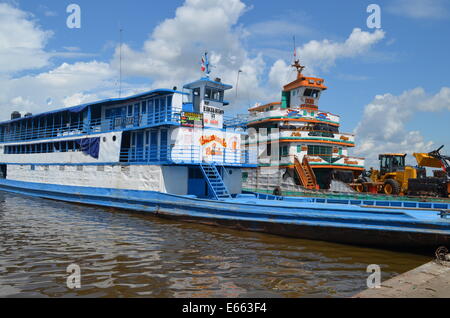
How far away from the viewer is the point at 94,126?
20609mm

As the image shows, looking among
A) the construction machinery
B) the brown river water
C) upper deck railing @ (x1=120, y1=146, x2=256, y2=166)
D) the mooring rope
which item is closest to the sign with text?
upper deck railing @ (x1=120, y1=146, x2=256, y2=166)

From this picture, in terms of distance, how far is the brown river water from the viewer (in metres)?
7.09

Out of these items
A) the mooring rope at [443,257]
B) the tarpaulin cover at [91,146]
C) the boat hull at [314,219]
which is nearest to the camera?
the mooring rope at [443,257]

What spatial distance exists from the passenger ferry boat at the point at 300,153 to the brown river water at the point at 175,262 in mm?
11751

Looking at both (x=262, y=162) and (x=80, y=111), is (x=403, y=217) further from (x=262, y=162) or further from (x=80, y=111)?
(x=80, y=111)

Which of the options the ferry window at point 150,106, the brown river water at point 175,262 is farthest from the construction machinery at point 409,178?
the ferry window at point 150,106

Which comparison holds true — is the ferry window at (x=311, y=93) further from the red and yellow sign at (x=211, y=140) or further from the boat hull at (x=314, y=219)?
the boat hull at (x=314, y=219)

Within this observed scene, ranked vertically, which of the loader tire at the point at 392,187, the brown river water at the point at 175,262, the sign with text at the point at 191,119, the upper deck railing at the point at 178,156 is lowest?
the brown river water at the point at 175,262

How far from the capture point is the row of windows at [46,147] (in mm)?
22119

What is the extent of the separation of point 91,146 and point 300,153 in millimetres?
A: 14799

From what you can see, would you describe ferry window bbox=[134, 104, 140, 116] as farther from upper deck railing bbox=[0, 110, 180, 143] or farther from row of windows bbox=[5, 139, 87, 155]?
row of windows bbox=[5, 139, 87, 155]

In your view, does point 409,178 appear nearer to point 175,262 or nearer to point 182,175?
point 182,175

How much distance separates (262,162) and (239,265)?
18.6 meters
